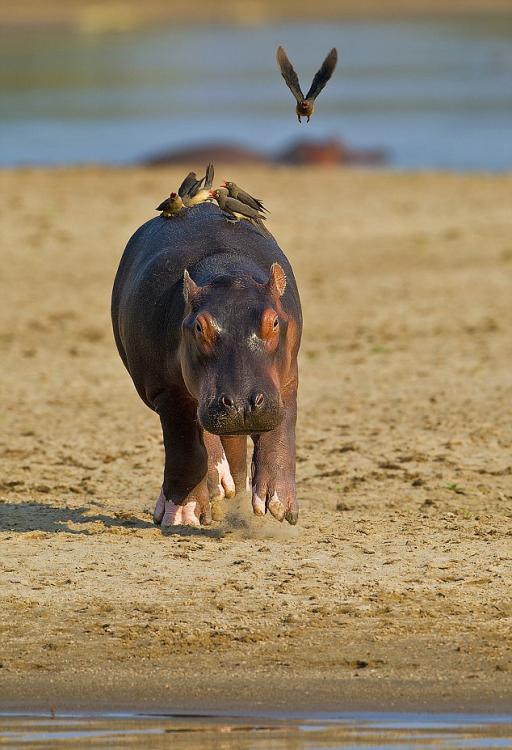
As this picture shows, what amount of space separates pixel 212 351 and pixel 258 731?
1503 millimetres

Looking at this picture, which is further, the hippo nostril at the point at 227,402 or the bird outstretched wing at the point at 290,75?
the bird outstretched wing at the point at 290,75

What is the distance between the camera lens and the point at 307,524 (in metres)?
6.42

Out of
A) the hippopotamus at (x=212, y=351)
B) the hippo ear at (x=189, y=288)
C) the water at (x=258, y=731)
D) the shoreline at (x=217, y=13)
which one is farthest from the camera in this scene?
the shoreline at (x=217, y=13)

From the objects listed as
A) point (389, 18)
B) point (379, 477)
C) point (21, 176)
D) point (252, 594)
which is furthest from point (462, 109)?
point (389, 18)

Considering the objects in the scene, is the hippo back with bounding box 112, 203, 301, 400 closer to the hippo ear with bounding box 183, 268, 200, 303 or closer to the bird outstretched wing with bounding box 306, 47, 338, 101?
the hippo ear with bounding box 183, 268, 200, 303

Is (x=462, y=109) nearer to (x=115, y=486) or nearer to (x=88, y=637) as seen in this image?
(x=115, y=486)

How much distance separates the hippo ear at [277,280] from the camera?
5.61 meters

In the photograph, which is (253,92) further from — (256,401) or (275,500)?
(256,401)

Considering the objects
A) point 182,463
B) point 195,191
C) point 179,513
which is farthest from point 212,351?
point 195,191

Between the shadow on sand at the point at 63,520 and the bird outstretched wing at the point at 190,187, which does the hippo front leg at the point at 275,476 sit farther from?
the bird outstretched wing at the point at 190,187

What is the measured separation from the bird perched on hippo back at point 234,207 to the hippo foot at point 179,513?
3.85ft

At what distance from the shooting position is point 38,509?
671 cm

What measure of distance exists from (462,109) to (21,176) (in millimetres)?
12673

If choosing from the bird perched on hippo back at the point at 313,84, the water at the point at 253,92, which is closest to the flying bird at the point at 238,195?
the bird perched on hippo back at the point at 313,84
